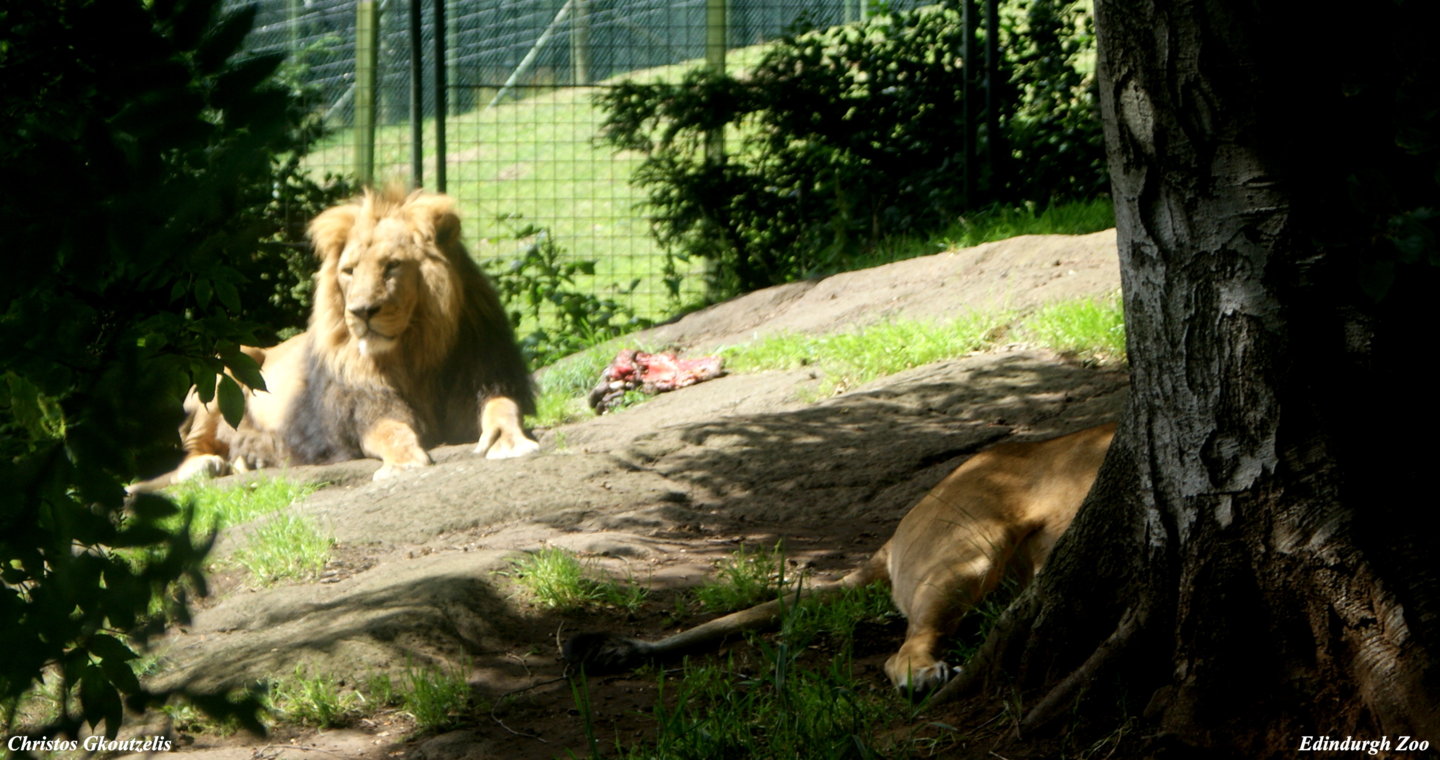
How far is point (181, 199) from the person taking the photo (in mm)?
1244

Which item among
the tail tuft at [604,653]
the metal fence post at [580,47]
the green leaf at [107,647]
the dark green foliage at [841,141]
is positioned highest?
the metal fence post at [580,47]

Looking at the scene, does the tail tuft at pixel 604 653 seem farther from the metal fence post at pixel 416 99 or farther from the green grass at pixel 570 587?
the metal fence post at pixel 416 99

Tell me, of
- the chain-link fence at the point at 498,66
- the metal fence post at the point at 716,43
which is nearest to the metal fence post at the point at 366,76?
the chain-link fence at the point at 498,66

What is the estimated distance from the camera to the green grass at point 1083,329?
608 centimetres

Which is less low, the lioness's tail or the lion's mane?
the lion's mane

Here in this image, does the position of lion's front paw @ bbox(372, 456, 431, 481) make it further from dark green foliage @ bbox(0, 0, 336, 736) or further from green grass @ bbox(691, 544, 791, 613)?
dark green foliage @ bbox(0, 0, 336, 736)

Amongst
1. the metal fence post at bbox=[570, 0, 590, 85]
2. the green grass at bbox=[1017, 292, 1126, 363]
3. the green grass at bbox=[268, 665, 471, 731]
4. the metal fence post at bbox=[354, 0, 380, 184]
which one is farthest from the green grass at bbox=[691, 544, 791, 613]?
the metal fence post at bbox=[570, 0, 590, 85]

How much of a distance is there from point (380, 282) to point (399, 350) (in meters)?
0.43

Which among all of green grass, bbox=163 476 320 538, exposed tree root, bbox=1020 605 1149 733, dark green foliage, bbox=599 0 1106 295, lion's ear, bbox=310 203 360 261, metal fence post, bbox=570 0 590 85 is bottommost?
green grass, bbox=163 476 320 538

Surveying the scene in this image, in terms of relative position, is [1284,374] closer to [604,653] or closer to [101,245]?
[604,653]

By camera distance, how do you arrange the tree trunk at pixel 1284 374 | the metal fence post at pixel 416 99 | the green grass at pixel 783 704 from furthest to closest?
the metal fence post at pixel 416 99 < the green grass at pixel 783 704 < the tree trunk at pixel 1284 374

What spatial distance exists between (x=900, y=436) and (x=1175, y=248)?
10.3 feet

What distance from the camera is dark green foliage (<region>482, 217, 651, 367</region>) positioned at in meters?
9.64

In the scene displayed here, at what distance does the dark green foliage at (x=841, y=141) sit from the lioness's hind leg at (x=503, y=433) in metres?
3.12
